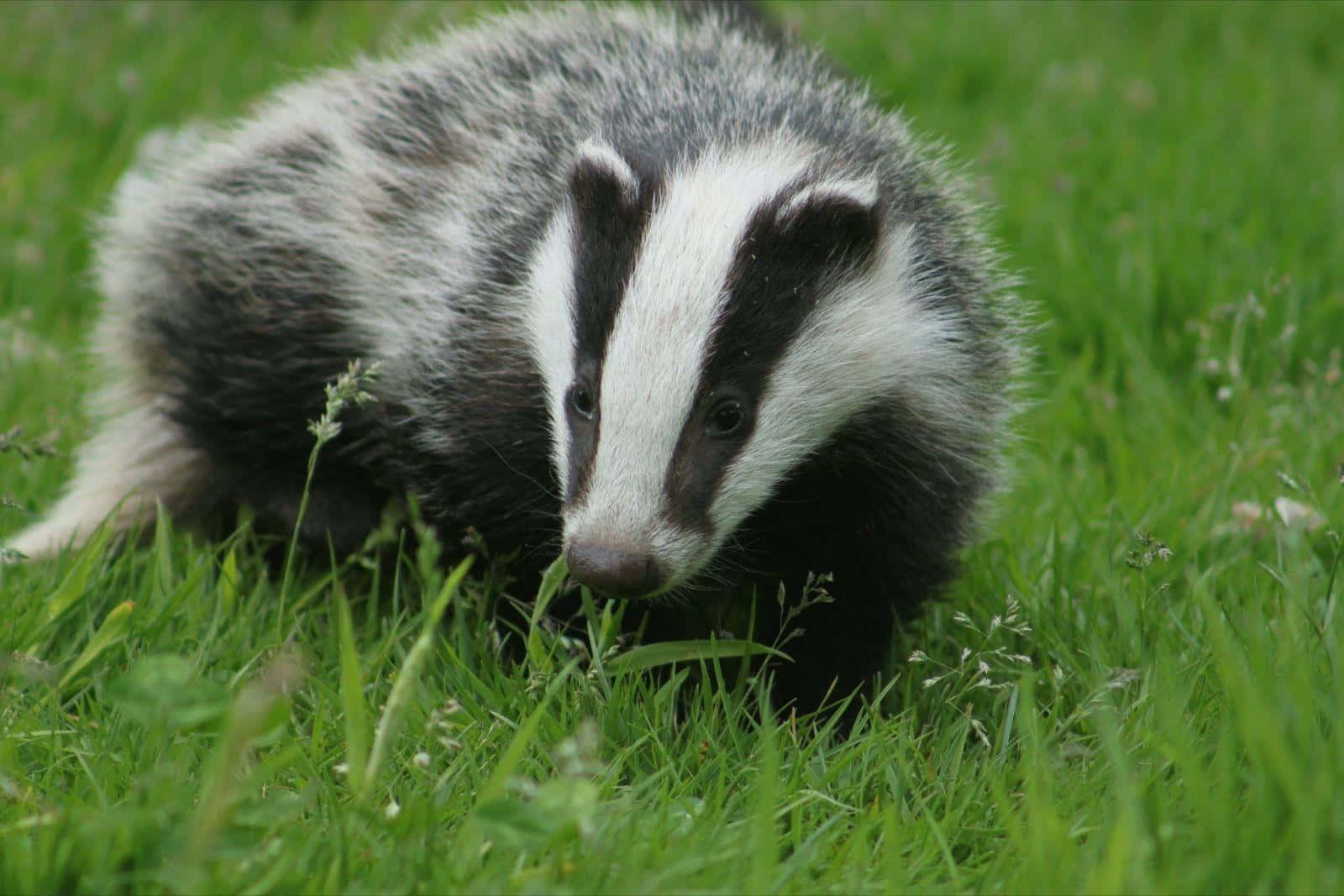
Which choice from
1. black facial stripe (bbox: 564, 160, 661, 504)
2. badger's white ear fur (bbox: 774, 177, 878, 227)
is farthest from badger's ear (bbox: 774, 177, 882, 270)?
→ black facial stripe (bbox: 564, 160, 661, 504)

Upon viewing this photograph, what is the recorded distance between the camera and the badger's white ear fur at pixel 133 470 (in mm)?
4492

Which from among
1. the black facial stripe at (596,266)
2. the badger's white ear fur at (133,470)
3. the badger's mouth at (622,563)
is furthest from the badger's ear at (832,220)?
the badger's white ear fur at (133,470)

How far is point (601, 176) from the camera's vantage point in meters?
3.43

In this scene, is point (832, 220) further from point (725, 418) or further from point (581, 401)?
point (581, 401)

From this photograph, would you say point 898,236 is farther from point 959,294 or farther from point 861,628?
point 861,628

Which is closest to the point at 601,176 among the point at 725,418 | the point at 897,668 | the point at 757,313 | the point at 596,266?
the point at 596,266

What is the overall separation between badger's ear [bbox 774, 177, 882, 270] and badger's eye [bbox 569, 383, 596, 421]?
550mm

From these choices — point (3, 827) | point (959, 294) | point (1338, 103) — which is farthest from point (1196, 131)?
point (3, 827)

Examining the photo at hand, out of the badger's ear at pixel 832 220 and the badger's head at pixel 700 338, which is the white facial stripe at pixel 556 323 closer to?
the badger's head at pixel 700 338

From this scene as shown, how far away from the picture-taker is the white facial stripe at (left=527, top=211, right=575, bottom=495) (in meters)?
3.36

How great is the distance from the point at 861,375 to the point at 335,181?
1.93 meters

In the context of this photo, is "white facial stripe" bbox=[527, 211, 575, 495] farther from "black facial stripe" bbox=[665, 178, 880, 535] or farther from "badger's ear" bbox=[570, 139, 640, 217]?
"black facial stripe" bbox=[665, 178, 880, 535]

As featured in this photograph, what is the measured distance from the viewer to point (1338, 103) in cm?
757

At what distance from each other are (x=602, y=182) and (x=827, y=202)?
1.70ft
